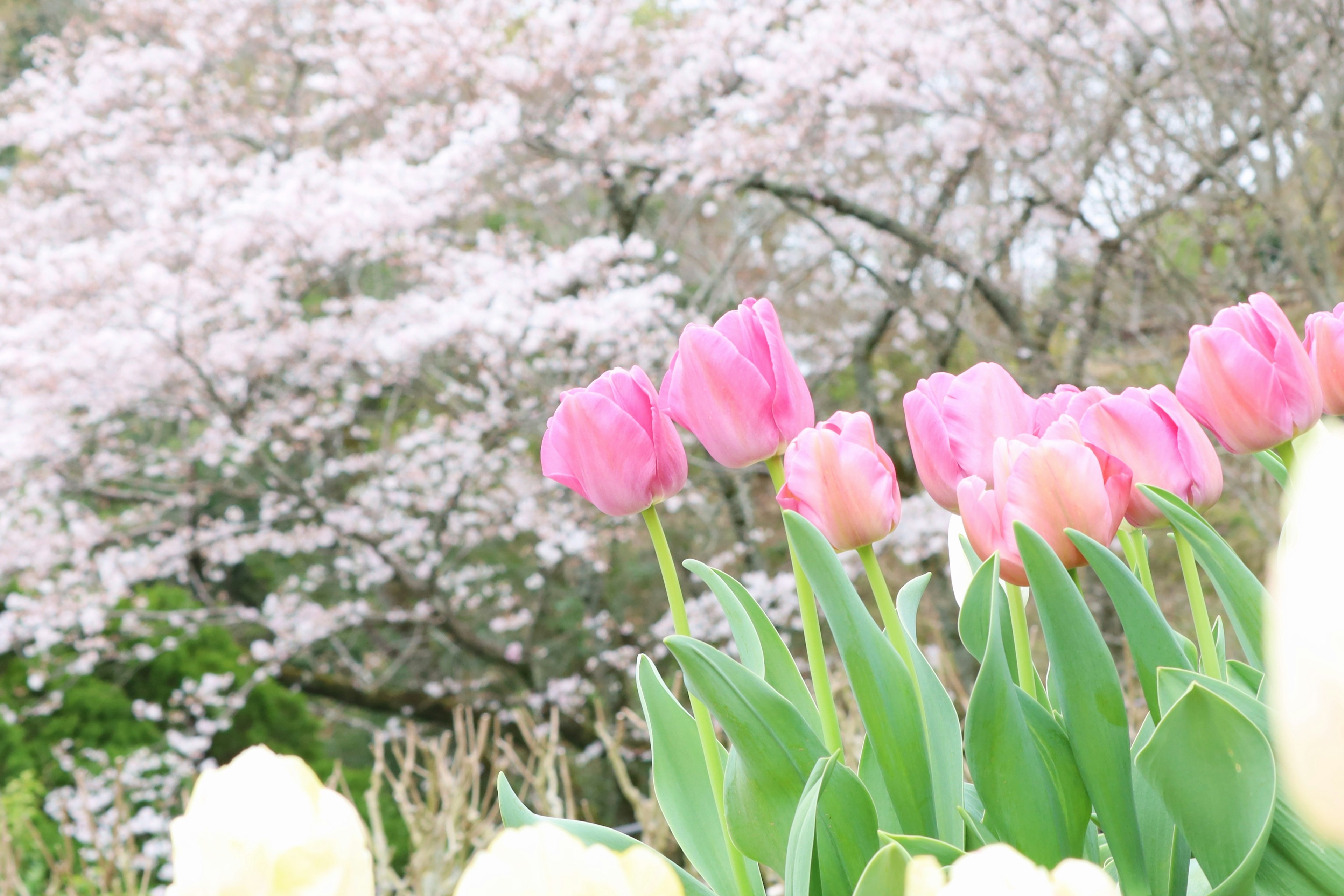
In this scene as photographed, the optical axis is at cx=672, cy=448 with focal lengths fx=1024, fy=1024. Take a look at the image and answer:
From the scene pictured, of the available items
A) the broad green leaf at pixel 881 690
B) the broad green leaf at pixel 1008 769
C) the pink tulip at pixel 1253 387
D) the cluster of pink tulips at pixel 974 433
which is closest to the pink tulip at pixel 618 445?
the cluster of pink tulips at pixel 974 433

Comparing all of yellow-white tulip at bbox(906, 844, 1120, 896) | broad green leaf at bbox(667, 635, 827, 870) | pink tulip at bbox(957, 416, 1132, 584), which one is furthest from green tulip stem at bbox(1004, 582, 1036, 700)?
yellow-white tulip at bbox(906, 844, 1120, 896)

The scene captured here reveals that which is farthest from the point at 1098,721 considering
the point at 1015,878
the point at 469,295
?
the point at 469,295

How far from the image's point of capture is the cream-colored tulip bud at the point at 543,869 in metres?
0.23

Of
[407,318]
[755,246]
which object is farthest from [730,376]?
[755,246]

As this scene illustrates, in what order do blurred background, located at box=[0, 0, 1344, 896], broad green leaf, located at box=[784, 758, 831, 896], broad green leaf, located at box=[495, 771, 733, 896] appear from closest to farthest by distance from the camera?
broad green leaf, located at box=[784, 758, 831, 896] → broad green leaf, located at box=[495, 771, 733, 896] → blurred background, located at box=[0, 0, 1344, 896]

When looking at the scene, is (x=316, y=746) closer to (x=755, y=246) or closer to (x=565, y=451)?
(x=755, y=246)

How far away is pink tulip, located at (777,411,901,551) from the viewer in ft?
1.93

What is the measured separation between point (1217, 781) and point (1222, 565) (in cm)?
14

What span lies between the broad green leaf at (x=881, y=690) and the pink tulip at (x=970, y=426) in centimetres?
11

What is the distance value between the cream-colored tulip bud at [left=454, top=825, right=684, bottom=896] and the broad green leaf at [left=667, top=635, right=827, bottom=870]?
0.30 meters

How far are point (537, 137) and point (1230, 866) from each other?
19.5 ft

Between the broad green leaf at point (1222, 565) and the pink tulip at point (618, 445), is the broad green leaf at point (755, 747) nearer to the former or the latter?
the pink tulip at point (618, 445)

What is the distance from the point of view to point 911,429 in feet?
2.12

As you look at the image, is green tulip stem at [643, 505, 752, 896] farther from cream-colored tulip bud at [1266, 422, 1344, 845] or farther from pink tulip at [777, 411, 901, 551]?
cream-colored tulip bud at [1266, 422, 1344, 845]
